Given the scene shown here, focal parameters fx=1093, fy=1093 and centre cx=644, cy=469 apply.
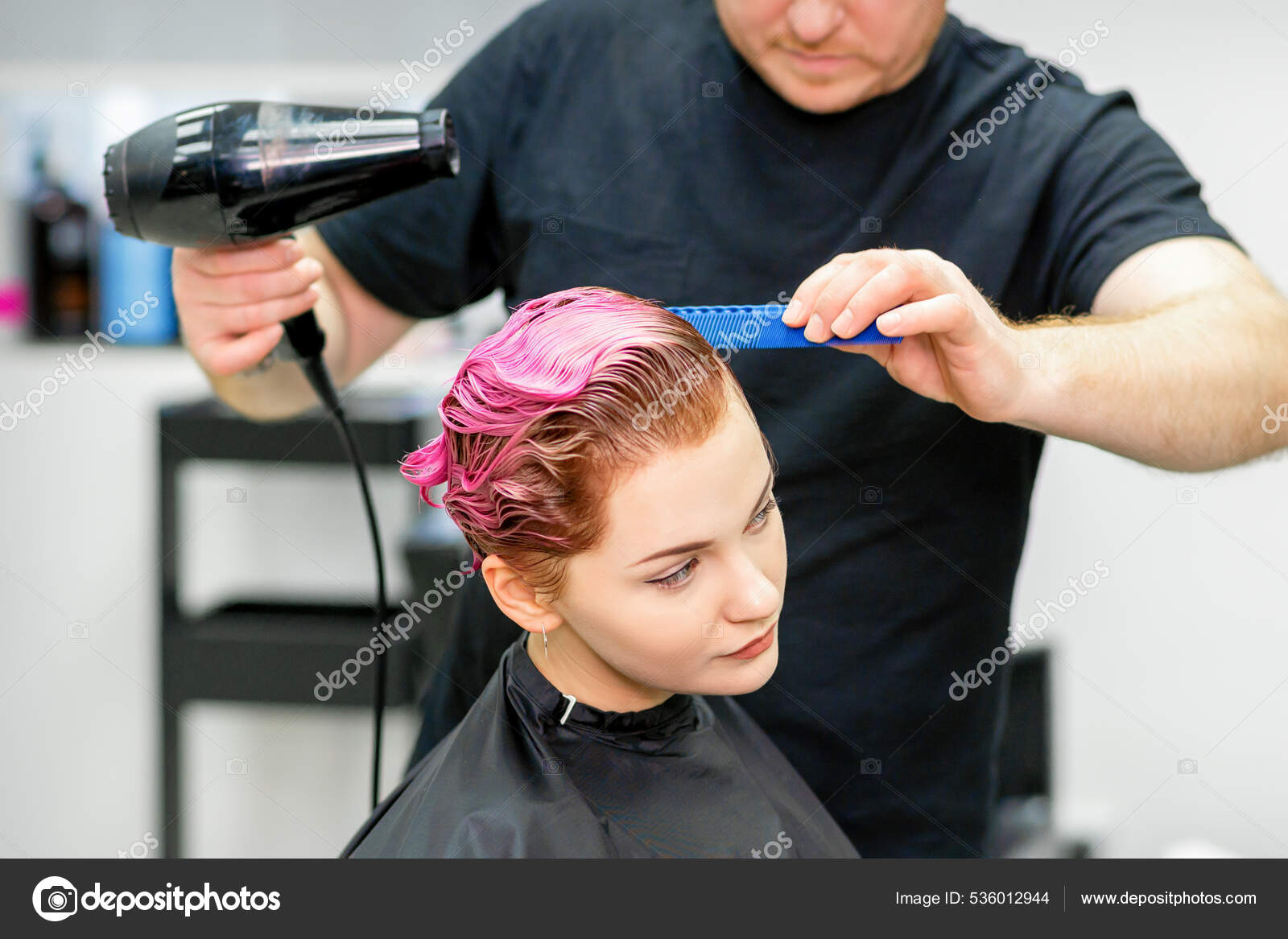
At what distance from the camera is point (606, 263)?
1479mm

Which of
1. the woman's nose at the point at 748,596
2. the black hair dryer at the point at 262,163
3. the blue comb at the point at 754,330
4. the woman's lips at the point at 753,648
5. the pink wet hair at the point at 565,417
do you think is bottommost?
the woman's lips at the point at 753,648

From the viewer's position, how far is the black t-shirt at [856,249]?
1419 mm

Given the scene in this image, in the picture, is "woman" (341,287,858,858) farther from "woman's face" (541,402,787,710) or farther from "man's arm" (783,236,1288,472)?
"man's arm" (783,236,1288,472)

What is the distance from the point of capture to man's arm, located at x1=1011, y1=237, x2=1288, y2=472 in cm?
117

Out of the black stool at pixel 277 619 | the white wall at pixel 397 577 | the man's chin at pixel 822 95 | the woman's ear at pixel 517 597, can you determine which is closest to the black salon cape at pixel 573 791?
the woman's ear at pixel 517 597

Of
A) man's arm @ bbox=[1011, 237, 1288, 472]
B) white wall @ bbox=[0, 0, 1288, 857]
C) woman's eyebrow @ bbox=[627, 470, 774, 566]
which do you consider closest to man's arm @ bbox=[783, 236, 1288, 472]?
A: man's arm @ bbox=[1011, 237, 1288, 472]

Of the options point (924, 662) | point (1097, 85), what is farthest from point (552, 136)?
point (1097, 85)

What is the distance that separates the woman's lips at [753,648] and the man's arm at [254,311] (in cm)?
72

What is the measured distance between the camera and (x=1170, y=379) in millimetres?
1198

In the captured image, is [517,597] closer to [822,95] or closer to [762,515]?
[762,515]

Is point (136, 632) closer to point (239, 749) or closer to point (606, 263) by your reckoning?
point (239, 749)

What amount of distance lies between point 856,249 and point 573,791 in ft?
2.57

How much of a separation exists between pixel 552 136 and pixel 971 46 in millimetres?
590
